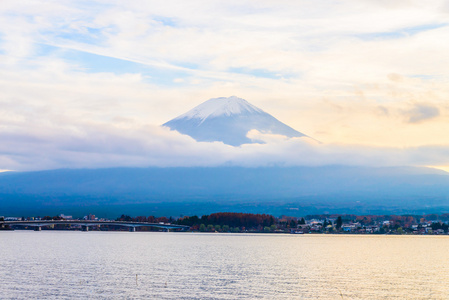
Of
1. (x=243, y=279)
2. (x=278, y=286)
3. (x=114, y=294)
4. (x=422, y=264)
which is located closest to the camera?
(x=114, y=294)

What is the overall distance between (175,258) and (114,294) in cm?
4172

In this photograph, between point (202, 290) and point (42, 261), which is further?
point (42, 261)

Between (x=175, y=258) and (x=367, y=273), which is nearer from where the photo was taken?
(x=367, y=273)

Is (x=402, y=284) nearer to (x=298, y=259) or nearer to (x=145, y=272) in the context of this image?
(x=145, y=272)

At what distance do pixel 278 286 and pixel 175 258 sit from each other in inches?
1434

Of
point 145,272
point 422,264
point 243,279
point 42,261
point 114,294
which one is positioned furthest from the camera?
point 422,264

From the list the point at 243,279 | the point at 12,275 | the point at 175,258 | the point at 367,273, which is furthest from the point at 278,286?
the point at 175,258

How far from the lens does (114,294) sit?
201ft

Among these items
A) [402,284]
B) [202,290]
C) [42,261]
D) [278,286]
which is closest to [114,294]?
[202,290]

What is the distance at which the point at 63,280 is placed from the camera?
70.2 m

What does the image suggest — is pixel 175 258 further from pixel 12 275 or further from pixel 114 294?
pixel 114 294

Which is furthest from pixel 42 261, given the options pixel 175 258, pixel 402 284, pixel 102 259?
pixel 402 284

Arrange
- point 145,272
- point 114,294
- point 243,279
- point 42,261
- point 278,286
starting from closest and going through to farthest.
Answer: point 114,294, point 278,286, point 243,279, point 145,272, point 42,261

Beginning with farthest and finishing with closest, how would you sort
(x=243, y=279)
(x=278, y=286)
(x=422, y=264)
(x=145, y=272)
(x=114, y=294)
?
(x=422, y=264) < (x=145, y=272) < (x=243, y=279) < (x=278, y=286) < (x=114, y=294)
